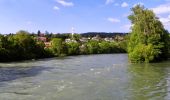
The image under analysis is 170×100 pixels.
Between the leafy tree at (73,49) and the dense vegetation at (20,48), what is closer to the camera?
the dense vegetation at (20,48)

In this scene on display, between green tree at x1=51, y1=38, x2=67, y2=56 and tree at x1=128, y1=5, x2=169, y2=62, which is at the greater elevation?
tree at x1=128, y1=5, x2=169, y2=62

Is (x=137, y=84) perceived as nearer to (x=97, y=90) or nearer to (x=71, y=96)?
(x=97, y=90)

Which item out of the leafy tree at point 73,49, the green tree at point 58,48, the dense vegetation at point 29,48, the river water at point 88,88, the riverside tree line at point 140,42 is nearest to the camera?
the river water at point 88,88

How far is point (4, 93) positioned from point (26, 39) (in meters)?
56.6

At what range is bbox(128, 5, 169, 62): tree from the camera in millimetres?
59000

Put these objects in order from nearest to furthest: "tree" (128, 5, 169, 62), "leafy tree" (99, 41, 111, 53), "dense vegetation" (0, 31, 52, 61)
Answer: "tree" (128, 5, 169, 62) → "dense vegetation" (0, 31, 52, 61) → "leafy tree" (99, 41, 111, 53)

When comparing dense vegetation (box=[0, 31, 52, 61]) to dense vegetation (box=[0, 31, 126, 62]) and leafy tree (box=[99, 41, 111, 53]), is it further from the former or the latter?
leafy tree (box=[99, 41, 111, 53])

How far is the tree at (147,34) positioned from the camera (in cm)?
5900

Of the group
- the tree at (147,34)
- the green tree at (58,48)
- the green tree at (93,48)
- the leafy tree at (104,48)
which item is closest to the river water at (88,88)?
the tree at (147,34)

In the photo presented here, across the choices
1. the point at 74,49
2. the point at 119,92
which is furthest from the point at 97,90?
the point at 74,49

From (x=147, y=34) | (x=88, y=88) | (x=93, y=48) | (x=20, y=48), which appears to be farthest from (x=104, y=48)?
(x=88, y=88)

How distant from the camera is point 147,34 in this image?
199ft

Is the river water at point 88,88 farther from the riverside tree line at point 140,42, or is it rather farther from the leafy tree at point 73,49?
the leafy tree at point 73,49

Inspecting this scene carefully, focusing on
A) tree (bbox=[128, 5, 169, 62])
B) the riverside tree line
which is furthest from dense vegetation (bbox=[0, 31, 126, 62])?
tree (bbox=[128, 5, 169, 62])
